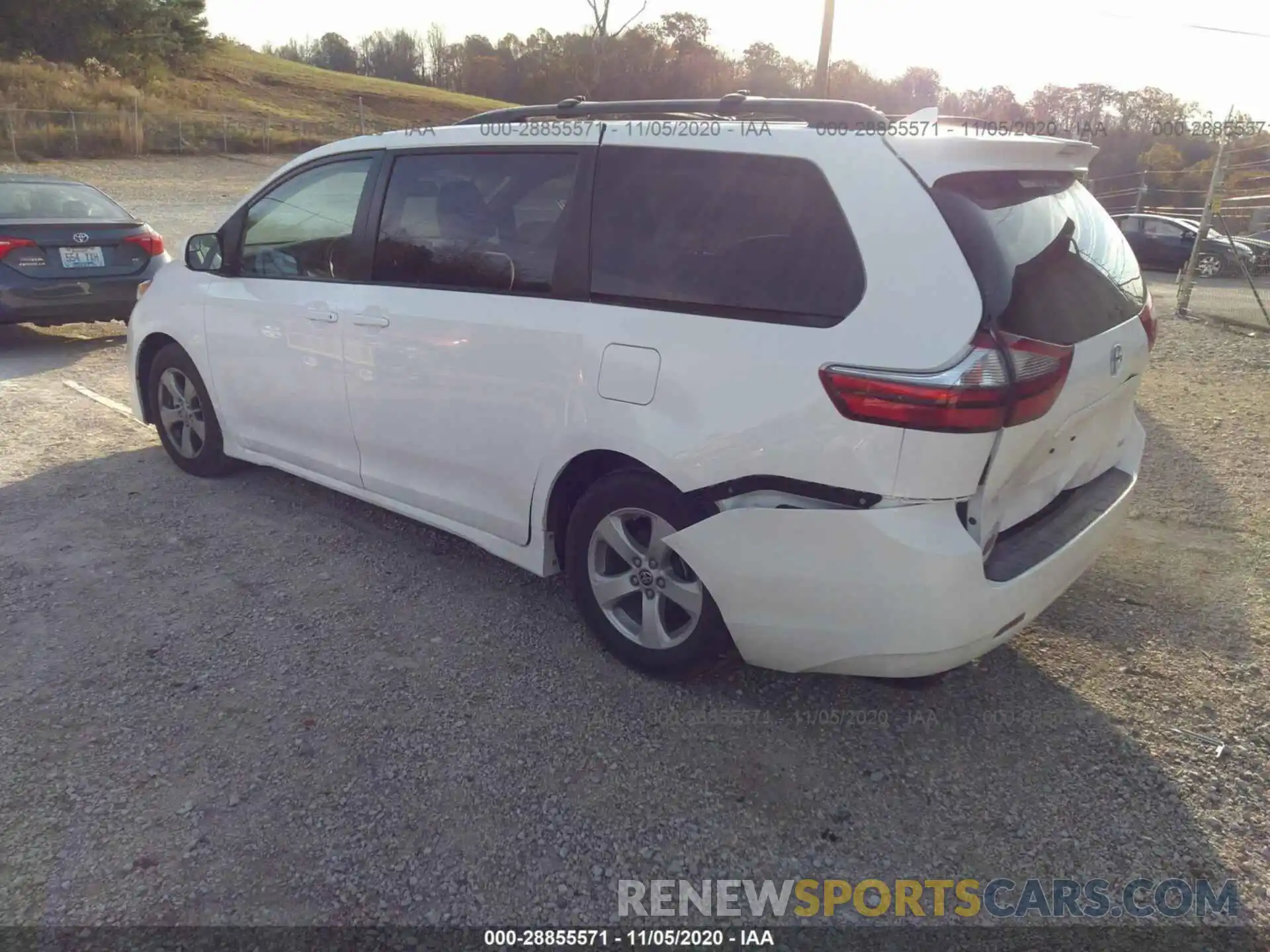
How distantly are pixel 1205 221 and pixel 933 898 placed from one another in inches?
460

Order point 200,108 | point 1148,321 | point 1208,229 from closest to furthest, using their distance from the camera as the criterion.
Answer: point 1148,321
point 1208,229
point 200,108

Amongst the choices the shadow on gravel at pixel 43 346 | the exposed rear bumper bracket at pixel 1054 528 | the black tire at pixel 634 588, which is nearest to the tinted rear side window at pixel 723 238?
the black tire at pixel 634 588

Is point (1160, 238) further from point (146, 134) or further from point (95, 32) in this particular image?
point (95, 32)

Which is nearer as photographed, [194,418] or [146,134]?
[194,418]

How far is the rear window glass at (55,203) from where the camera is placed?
317 inches

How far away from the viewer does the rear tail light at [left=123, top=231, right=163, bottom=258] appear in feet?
26.8

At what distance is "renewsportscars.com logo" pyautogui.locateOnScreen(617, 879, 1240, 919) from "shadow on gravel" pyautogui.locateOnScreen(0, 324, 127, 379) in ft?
23.0

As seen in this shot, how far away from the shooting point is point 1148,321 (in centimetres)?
335

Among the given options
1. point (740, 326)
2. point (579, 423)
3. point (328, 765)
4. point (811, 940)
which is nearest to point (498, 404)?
point (579, 423)

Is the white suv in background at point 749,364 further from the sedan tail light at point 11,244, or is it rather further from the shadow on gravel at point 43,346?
the sedan tail light at point 11,244

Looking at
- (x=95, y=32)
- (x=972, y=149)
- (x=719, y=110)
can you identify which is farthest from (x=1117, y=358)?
(x=95, y=32)

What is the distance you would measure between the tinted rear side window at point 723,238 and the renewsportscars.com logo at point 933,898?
4.94 ft

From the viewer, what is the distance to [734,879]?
2418mm

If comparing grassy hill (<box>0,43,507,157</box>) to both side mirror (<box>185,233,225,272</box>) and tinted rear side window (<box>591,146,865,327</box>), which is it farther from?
tinted rear side window (<box>591,146,865,327</box>)
